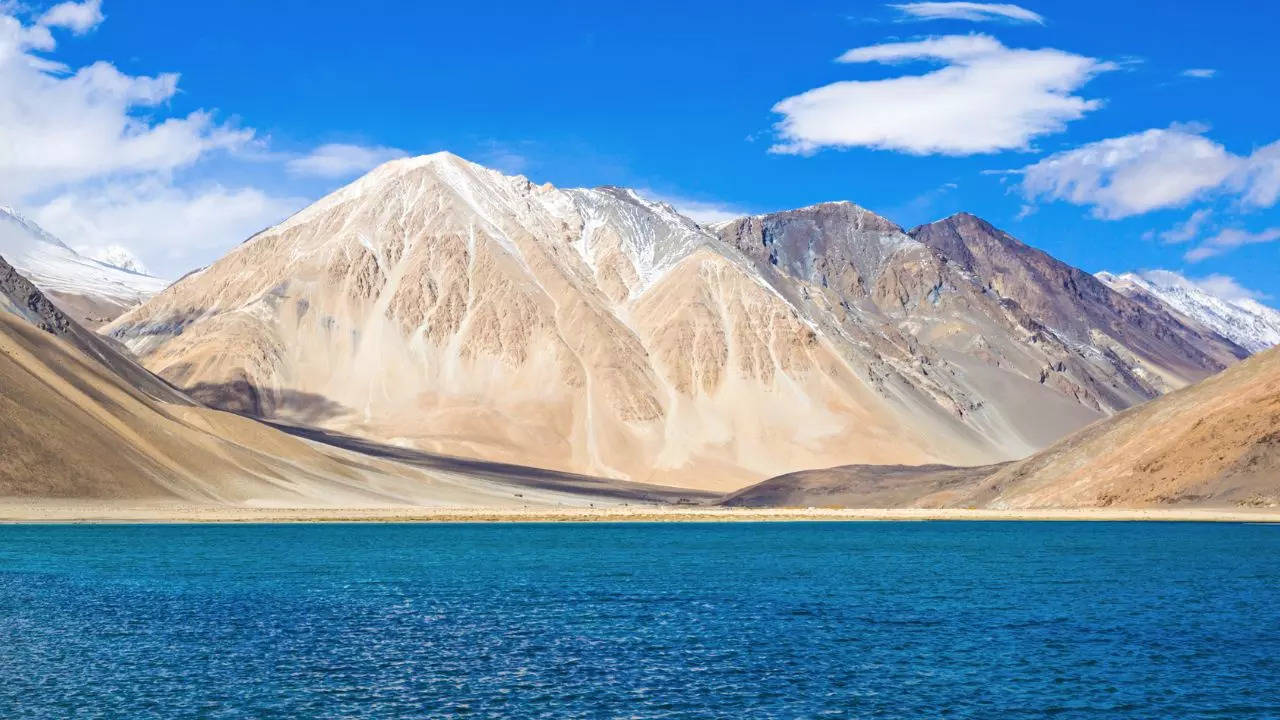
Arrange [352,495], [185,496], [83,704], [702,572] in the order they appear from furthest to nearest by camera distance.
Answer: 1. [352,495]
2. [185,496]
3. [702,572]
4. [83,704]

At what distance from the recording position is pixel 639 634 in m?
46.6

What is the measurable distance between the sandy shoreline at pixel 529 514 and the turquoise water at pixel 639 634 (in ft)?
85.9

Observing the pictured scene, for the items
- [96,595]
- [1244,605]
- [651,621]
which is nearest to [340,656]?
[651,621]

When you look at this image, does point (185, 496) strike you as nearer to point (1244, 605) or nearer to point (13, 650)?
point (13, 650)

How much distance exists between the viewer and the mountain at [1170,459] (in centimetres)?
11994

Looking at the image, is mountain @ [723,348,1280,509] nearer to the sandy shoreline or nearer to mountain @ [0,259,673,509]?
the sandy shoreline

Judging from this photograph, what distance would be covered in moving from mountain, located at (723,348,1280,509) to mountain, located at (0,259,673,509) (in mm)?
62270

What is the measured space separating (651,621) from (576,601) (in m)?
7.72

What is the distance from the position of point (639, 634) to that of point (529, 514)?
344ft

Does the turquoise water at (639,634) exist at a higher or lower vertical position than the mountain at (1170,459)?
lower

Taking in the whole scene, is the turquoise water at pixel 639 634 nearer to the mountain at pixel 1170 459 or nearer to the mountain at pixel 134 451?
the mountain at pixel 134 451

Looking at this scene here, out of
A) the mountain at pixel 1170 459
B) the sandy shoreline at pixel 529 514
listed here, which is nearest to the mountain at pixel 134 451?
the sandy shoreline at pixel 529 514

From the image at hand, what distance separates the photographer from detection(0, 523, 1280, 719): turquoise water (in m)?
34.3

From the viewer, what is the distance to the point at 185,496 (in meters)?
126
